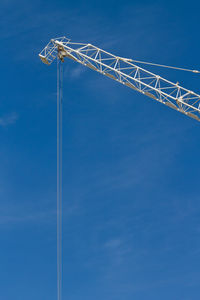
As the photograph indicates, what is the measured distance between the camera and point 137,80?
114 m

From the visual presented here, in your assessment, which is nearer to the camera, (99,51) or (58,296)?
(58,296)

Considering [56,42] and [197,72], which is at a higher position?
[56,42]

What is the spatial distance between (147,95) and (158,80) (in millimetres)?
3096

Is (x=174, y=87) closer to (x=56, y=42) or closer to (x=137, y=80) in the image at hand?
(x=137, y=80)

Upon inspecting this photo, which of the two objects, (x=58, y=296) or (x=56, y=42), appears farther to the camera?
(x=56, y=42)

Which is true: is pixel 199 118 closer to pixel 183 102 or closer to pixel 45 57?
pixel 183 102

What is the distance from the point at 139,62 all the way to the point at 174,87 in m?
7.46

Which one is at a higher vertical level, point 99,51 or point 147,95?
point 99,51

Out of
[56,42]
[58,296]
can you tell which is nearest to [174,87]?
[56,42]

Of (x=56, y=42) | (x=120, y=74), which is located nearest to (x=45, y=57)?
(x=56, y=42)

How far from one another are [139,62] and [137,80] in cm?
318

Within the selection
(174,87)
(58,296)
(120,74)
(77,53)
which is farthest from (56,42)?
(58,296)

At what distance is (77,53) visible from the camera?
118m

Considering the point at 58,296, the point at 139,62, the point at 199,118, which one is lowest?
the point at 58,296
